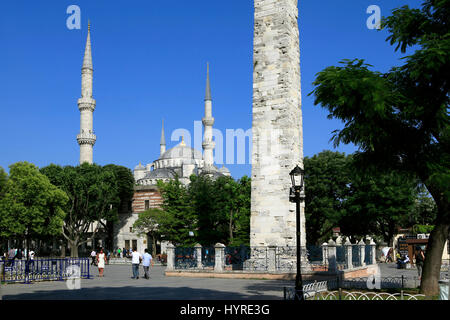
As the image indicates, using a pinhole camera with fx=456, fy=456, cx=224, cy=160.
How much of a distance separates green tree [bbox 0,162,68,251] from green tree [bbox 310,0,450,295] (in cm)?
2158

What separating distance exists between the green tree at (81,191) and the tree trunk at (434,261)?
124 feet

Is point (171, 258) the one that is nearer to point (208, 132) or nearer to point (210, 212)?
point (210, 212)

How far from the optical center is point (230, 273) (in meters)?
19.9

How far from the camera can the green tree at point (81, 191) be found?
44.8 meters

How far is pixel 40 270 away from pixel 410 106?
15.3 meters

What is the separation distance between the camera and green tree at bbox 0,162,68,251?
27.8 meters

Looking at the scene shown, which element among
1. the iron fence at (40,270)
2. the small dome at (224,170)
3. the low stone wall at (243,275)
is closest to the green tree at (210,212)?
the low stone wall at (243,275)

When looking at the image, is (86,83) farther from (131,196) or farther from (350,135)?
(350,135)

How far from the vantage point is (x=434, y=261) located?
36.8ft

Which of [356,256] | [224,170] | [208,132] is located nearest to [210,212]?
[356,256]

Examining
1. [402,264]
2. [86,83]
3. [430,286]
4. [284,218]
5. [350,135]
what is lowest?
[402,264]

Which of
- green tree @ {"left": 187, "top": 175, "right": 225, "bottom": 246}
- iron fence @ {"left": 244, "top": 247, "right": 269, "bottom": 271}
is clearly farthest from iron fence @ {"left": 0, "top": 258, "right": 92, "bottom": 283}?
green tree @ {"left": 187, "top": 175, "right": 225, "bottom": 246}
